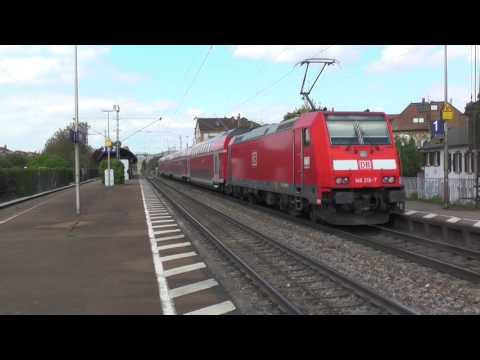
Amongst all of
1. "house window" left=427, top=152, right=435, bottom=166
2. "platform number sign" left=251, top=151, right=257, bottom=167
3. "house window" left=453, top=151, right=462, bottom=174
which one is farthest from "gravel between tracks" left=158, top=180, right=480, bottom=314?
"house window" left=427, top=152, right=435, bottom=166

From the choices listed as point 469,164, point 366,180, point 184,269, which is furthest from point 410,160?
point 184,269

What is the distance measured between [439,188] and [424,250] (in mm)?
14569

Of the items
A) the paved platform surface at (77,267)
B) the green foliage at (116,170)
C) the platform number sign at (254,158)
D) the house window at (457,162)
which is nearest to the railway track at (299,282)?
the paved platform surface at (77,267)

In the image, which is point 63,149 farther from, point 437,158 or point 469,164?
point 469,164

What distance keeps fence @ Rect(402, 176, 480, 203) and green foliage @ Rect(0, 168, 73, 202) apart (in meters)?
19.7

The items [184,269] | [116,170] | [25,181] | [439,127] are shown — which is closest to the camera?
[184,269]

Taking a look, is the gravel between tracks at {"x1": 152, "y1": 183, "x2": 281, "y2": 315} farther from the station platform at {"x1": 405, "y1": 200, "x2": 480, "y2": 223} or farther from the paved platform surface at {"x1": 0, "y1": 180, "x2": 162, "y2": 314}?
the station platform at {"x1": 405, "y1": 200, "x2": 480, "y2": 223}

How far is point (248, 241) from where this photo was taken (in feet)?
42.7

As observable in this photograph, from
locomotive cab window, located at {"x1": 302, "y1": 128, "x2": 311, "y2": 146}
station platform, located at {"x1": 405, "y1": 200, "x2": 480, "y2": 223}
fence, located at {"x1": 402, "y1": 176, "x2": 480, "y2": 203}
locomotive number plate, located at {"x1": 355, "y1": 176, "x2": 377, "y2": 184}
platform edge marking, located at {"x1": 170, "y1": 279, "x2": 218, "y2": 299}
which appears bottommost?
platform edge marking, located at {"x1": 170, "y1": 279, "x2": 218, "y2": 299}

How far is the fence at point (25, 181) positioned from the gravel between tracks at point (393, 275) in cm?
1735

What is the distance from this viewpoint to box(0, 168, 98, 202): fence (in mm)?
26219

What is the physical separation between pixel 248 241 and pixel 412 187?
16.4 meters

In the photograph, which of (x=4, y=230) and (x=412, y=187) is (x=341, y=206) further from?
(x=412, y=187)

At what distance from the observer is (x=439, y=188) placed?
2483 cm
